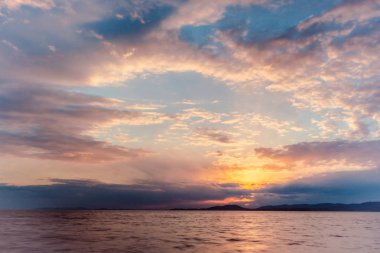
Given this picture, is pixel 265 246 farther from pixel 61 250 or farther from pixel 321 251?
pixel 61 250

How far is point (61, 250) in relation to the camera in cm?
4197

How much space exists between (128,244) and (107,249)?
569 cm

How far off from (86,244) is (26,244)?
8.44 m

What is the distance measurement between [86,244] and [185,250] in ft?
48.2

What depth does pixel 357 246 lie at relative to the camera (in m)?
47.2

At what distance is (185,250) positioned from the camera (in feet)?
138

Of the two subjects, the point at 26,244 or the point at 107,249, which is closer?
the point at 107,249

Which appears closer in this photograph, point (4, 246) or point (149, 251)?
point (149, 251)

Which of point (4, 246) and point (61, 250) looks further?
point (4, 246)

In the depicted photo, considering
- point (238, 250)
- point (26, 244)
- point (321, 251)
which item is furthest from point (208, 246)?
point (26, 244)

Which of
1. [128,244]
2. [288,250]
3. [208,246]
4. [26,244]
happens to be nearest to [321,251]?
[288,250]

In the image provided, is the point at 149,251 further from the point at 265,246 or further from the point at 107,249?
the point at 265,246

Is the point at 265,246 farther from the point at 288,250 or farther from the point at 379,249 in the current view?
the point at 379,249

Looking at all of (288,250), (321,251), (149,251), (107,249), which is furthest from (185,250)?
(321,251)
